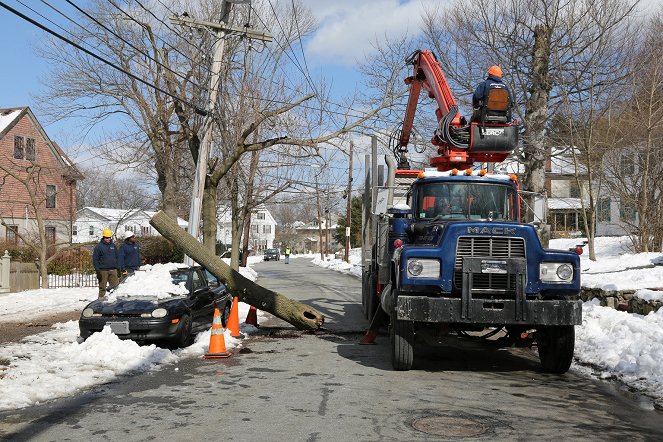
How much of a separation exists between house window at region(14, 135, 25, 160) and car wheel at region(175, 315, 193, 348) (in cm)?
3201

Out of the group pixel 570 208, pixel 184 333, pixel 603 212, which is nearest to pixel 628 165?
pixel 603 212

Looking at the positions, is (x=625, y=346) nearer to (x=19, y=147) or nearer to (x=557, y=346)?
(x=557, y=346)

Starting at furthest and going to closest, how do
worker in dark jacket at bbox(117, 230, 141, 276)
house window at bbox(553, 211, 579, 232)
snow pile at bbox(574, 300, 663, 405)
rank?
house window at bbox(553, 211, 579, 232) → worker in dark jacket at bbox(117, 230, 141, 276) → snow pile at bbox(574, 300, 663, 405)

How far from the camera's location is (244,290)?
42.0 feet

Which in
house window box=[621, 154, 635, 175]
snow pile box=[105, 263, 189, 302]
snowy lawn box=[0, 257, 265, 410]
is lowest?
snowy lawn box=[0, 257, 265, 410]

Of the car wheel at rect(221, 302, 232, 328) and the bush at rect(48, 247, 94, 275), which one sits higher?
the bush at rect(48, 247, 94, 275)

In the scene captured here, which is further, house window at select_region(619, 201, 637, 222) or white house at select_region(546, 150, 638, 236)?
white house at select_region(546, 150, 638, 236)

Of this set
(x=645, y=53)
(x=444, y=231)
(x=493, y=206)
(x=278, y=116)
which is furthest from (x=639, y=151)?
(x=444, y=231)

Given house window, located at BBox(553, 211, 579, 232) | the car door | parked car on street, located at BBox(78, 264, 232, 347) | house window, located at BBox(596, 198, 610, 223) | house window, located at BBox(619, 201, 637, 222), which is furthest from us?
house window, located at BBox(553, 211, 579, 232)

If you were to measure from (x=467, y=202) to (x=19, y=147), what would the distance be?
1413 inches

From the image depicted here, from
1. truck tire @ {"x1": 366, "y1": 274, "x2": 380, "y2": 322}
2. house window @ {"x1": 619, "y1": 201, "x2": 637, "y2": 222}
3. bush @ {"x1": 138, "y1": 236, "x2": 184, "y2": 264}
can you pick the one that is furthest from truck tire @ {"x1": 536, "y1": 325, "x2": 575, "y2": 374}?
bush @ {"x1": 138, "y1": 236, "x2": 184, "y2": 264}

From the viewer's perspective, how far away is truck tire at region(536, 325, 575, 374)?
27.4 feet

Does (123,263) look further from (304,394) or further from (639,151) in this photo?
(639,151)

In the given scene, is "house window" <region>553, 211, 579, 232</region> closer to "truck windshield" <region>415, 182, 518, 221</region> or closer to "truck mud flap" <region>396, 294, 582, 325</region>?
"truck windshield" <region>415, 182, 518, 221</region>
